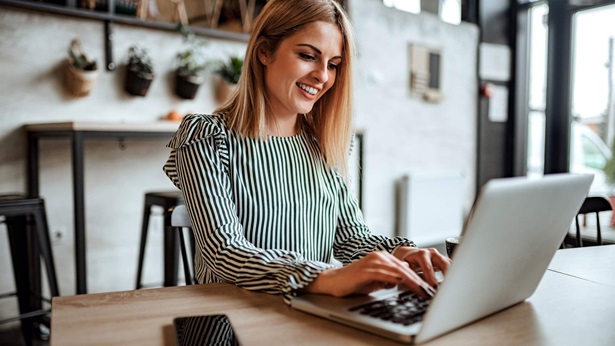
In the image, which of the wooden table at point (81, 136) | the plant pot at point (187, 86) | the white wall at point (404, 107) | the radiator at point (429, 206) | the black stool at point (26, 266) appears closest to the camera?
the wooden table at point (81, 136)

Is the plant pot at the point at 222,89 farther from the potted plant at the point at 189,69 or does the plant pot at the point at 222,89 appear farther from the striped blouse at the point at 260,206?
the striped blouse at the point at 260,206

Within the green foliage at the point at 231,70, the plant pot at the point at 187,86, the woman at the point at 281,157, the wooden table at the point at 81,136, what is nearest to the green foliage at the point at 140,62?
the plant pot at the point at 187,86

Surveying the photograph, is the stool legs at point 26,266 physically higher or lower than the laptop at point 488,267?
lower

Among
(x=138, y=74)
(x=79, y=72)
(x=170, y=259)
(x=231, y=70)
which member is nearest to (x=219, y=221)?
(x=170, y=259)

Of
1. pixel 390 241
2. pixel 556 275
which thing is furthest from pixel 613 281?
pixel 390 241

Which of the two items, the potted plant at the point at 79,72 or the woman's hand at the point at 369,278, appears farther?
the potted plant at the point at 79,72

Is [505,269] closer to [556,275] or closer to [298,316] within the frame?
[298,316]

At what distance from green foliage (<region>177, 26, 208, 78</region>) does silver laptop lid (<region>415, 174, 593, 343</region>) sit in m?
2.63

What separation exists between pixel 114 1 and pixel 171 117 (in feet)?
2.19

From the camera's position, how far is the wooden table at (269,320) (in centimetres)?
66

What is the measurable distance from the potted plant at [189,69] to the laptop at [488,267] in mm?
2505

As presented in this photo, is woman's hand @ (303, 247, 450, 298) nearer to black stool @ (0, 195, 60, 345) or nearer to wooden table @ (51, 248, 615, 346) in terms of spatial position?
wooden table @ (51, 248, 615, 346)

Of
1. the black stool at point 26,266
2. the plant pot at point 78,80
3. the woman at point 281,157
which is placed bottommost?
the black stool at point 26,266

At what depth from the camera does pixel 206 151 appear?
106 cm
